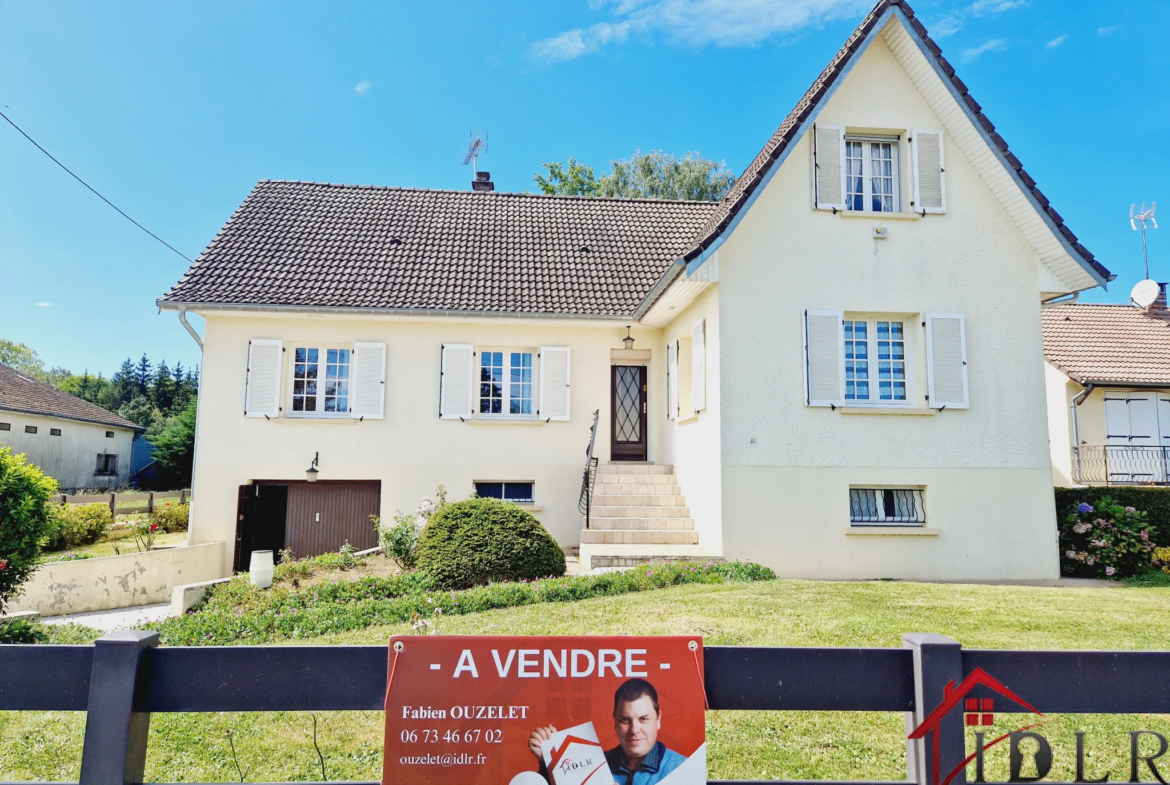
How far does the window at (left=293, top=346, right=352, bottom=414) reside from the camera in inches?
537

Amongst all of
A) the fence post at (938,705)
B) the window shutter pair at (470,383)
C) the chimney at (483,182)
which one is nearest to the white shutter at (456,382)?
the window shutter pair at (470,383)

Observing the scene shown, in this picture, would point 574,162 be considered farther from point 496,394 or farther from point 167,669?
point 167,669

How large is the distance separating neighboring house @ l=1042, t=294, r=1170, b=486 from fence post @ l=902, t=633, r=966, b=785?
18001mm

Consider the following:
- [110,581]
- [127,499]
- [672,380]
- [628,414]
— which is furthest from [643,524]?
[127,499]

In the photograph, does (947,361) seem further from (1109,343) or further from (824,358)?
(1109,343)

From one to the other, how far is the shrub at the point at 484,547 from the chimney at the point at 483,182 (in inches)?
477

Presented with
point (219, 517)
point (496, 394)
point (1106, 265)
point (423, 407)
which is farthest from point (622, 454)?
point (1106, 265)

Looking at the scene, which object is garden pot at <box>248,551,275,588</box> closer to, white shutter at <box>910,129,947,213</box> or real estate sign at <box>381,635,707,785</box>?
real estate sign at <box>381,635,707,785</box>

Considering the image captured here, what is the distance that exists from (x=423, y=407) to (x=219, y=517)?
13.6 feet

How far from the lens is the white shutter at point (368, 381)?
43.9 feet

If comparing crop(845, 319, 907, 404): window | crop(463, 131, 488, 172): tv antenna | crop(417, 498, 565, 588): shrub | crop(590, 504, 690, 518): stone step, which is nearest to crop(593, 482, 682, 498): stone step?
crop(590, 504, 690, 518): stone step

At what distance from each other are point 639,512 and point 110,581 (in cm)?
829

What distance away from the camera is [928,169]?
443 inches

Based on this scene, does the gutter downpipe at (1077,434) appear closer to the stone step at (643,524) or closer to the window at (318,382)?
the stone step at (643,524)
